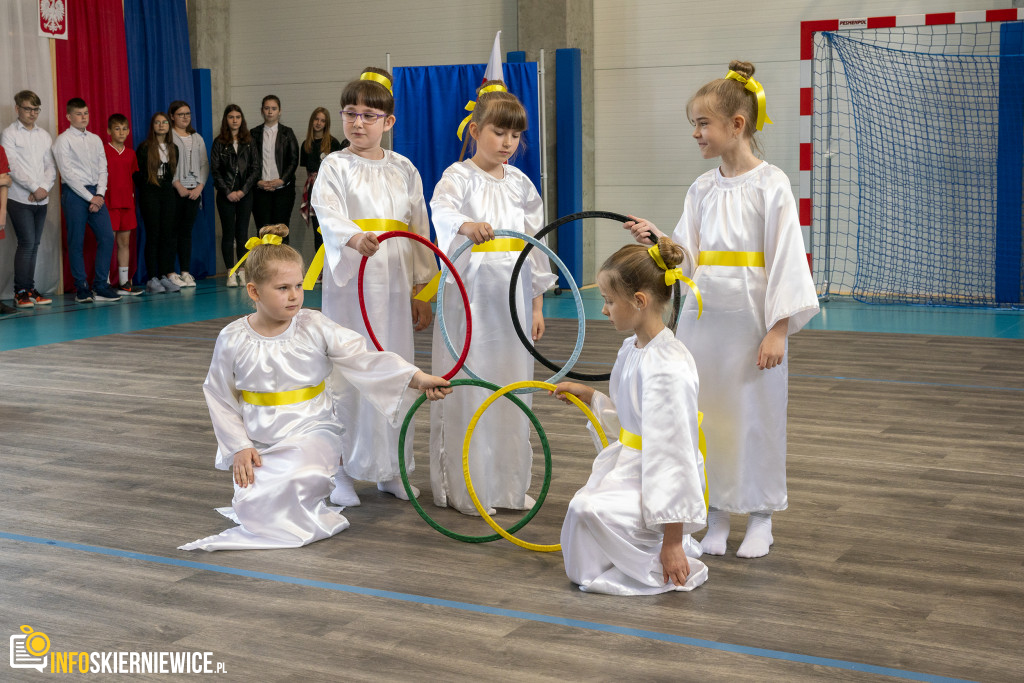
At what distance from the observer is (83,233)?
358 inches

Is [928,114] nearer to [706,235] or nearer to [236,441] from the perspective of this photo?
[706,235]

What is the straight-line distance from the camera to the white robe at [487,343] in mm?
3379

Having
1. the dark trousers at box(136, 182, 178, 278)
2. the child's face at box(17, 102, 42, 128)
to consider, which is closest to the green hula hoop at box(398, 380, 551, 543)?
the child's face at box(17, 102, 42, 128)

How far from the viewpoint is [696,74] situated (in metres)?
9.42

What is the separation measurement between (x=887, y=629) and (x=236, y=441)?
194 cm

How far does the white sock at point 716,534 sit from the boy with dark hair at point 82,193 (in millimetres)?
7563

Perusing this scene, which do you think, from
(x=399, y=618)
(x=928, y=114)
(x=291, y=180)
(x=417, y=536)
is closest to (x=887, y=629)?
(x=399, y=618)

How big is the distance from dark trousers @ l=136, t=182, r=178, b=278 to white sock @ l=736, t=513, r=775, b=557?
8.14 m

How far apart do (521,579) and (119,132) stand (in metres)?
7.94

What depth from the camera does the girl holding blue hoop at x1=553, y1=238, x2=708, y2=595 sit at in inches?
104

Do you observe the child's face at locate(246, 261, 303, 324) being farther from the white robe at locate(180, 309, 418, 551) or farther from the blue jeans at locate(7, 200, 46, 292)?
the blue jeans at locate(7, 200, 46, 292)

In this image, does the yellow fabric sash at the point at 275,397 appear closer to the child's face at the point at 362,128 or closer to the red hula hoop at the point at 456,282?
the red hula hoop at the point at 456,282

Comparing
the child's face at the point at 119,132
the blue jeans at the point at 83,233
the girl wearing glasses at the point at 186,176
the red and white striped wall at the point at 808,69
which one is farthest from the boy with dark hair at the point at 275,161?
the red and white striped wall at the point at 808,69

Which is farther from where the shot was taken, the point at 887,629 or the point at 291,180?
the point at 291,180
